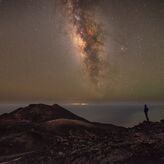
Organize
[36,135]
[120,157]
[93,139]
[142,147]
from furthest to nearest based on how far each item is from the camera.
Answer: [36,135]
[93,139]
[142,147]
[120,157]

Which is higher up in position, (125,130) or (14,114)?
(14,114)

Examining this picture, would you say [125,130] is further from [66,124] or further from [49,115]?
[49,115]

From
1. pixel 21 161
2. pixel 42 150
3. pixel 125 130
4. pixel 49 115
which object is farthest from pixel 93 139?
pixel 49 115

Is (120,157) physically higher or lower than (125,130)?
lower

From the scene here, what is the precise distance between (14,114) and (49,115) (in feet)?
21.6

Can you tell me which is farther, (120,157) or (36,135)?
(36,135)

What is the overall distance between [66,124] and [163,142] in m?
22.9

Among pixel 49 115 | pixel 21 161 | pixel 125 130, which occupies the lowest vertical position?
pixel 21 161

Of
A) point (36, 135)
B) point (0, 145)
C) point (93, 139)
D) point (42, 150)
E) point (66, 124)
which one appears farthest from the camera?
point (66, 124)

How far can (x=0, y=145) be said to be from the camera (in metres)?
29.8

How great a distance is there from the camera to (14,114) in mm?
64750

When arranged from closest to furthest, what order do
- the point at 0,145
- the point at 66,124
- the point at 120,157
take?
the point at 120,157, the point at 0,145, the point at 66,124

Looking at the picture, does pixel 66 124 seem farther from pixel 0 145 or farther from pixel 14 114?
pixel 14 114

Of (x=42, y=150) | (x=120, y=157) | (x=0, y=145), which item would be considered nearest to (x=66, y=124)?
(x=0, y=145)
